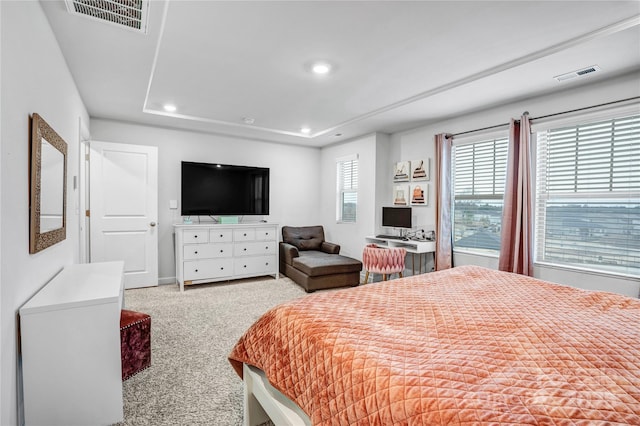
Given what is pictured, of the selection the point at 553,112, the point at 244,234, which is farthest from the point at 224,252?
the point at 553,112

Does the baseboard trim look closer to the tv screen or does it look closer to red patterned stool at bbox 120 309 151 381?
red patterned stool at bbox 120 309 151 381

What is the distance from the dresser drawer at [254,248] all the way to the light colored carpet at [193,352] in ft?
1.78

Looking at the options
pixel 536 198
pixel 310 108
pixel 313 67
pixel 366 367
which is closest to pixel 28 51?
pixel 313 67

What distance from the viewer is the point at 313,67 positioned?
2.69 meters

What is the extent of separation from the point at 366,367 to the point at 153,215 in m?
4.19

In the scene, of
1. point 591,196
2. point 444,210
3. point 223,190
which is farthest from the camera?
point 223,190

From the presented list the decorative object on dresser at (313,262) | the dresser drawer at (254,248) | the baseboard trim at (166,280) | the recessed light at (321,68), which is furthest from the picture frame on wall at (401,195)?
the baseboard trim at (166,280)

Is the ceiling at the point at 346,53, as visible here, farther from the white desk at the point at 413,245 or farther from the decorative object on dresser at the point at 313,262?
the decorative object on dresser at the point at 313,262

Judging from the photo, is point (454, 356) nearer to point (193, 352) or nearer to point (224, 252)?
point (193, 352)

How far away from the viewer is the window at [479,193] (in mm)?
3707

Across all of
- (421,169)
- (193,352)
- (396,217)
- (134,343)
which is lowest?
(193,352)

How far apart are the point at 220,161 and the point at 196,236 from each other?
139cm

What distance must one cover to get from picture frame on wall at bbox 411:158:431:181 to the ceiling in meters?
0.78

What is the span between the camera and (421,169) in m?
4.45
